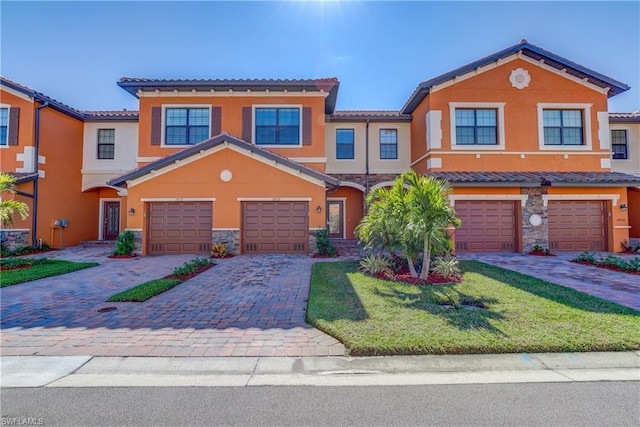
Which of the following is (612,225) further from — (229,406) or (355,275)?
(229,406)

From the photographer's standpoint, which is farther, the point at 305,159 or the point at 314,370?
the point at 305,159

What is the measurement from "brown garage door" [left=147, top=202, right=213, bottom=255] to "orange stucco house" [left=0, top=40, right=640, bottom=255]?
1.8 inches

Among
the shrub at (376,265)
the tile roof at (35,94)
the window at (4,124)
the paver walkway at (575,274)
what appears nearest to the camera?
the paver walkway at (575,274)

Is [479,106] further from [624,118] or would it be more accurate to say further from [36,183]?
[36,183]

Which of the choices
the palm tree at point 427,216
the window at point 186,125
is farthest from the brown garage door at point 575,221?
the window at point 186,125

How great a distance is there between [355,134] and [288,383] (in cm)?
1573

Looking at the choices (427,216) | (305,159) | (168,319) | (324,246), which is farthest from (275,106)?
(168,319)

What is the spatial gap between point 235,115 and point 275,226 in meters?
6.24

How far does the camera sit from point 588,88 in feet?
47.9

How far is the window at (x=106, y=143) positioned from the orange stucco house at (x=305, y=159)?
1.15m

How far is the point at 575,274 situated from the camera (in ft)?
30.1

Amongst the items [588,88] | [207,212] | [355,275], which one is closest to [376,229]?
[355,275]

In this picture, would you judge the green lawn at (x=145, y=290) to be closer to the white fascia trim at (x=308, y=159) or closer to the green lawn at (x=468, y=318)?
the green lawn at (x=468, y=318)

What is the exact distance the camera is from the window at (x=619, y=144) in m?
17.1
